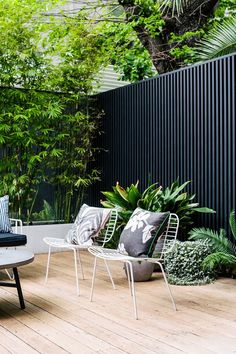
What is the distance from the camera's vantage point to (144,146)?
7.30 m

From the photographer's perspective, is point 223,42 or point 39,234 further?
point 39,234

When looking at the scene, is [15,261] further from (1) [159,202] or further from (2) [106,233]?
(1) [159,202]

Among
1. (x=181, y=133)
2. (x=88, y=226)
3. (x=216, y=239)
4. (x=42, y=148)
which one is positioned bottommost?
(x=216, y=239)

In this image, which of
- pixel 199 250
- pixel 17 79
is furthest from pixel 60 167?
pixel 199 250

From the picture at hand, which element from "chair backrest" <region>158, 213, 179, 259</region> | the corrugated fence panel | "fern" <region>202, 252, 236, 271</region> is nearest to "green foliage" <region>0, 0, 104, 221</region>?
the corrugated fence panel

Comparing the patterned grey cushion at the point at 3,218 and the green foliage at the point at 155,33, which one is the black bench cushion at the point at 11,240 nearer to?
the patterned grey cushion at the point at 3,218

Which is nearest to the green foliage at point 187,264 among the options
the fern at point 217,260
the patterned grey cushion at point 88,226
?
the fern at point 217,260

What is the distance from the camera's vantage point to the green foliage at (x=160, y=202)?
612 cm

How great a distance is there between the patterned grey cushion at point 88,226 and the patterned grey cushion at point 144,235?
52 centimetres

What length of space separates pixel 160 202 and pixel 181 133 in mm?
1063

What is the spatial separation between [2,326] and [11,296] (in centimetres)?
102

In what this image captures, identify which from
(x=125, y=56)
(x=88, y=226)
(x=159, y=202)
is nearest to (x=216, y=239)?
(x=159, y=202)

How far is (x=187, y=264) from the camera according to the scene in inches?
219

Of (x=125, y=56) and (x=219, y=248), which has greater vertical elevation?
(x=125, y=56)
